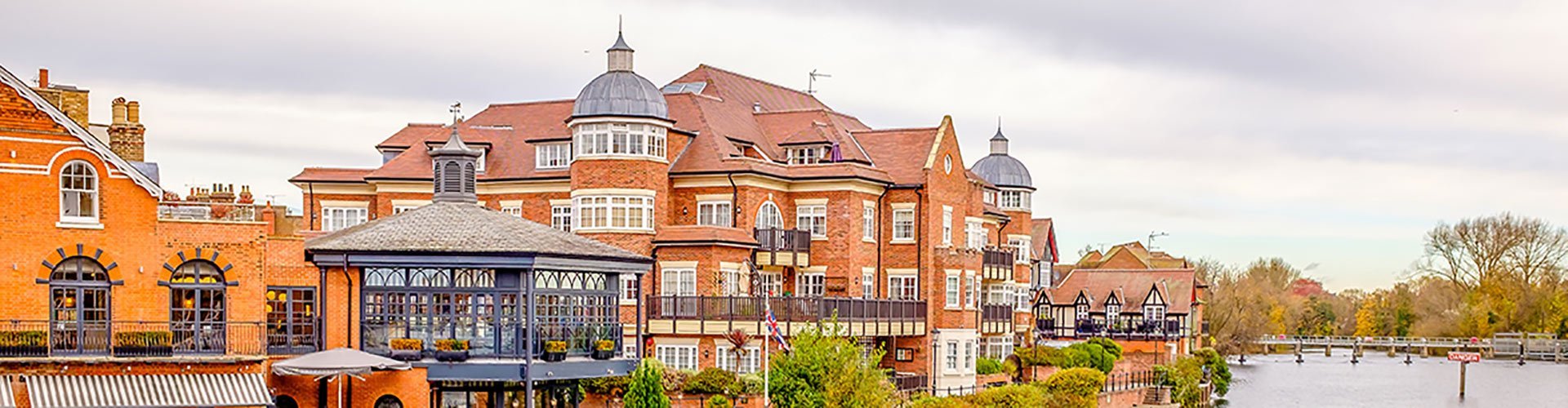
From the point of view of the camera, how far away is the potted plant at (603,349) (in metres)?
39.7

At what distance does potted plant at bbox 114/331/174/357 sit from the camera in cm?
3469

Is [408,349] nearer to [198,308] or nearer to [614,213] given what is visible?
[198,308]

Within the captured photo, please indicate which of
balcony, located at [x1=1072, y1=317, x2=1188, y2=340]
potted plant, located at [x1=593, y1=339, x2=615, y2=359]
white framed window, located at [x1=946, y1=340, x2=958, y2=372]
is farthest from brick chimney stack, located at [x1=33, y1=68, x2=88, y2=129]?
balcony, located at [x1=1072, y1=317, x2=1188, y2=340]

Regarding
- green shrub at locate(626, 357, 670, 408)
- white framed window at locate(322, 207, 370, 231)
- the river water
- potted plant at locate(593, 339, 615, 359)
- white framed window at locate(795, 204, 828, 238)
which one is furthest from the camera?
→ the river water

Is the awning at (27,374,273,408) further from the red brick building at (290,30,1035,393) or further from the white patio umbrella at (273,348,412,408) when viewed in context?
the red brick building at (290,30,1035,393)

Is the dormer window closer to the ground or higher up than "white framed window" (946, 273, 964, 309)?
higher up

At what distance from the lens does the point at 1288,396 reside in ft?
300

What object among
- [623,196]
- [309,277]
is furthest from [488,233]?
[623,196]

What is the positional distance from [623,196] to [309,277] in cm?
1422

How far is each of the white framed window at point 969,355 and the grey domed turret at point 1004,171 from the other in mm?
18804

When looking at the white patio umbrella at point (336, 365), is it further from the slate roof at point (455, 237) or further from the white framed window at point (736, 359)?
the white framed window at point (736, 359)

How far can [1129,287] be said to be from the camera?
297 feet

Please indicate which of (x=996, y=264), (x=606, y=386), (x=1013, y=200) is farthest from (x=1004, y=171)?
(x=606, y=386)

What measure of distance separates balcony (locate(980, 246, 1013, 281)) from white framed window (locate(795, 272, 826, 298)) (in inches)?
351
